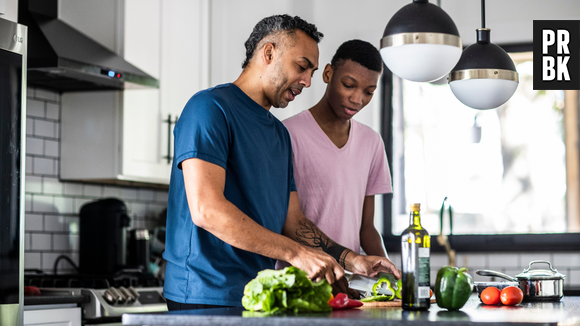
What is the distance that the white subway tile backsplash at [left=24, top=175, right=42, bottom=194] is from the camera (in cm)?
326

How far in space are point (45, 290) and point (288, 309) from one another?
1793 millimetres

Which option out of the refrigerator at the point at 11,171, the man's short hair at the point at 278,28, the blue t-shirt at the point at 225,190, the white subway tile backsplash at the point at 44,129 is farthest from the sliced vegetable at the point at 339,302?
the white subway tile backsplash at the point at 44,129

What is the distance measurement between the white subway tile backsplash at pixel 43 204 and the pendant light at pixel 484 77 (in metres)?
2.10

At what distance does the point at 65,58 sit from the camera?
294 cm

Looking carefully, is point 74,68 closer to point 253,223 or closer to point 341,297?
point 253,223

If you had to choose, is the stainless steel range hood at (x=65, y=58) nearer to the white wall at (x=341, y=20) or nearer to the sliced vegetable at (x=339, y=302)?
the white wall at (x=341, y=20)

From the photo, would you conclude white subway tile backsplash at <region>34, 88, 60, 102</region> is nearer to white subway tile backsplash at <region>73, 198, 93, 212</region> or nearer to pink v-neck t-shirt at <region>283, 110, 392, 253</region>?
white subway tile backsplash at <region>73, 198, 93, 212</region>

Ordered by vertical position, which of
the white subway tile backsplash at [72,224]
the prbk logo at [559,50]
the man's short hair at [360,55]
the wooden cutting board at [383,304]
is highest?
the prbk logo at [559,50]

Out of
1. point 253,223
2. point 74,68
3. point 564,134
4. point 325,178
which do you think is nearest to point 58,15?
point 74,68

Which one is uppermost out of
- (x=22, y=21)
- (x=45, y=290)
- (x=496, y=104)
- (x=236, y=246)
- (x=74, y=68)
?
(x=22, y=21)

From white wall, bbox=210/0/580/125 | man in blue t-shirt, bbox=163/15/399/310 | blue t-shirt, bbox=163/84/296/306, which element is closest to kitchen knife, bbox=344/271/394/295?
man in blue t-shirt, bbox=163/15/399/310

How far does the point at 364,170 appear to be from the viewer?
8.07 feet

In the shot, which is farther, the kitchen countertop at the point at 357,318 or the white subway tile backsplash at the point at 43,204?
the white subway tile backsplash at the point at 43,204

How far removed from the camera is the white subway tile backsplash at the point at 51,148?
339cm
